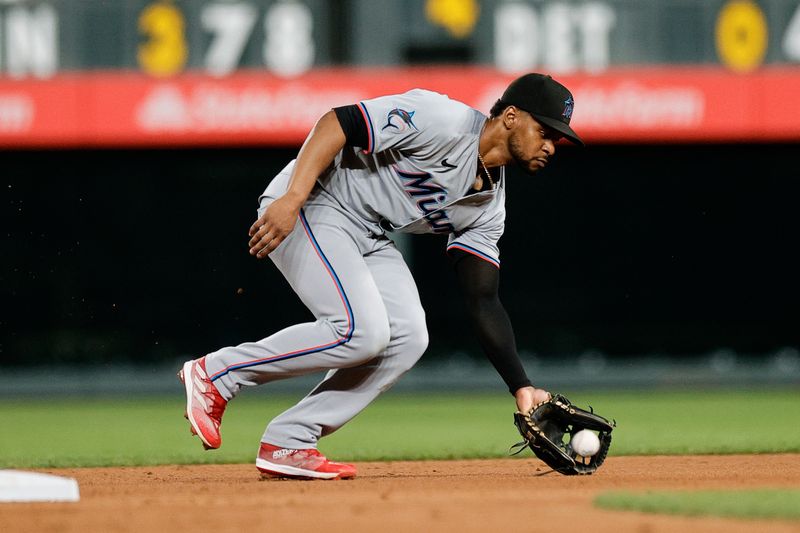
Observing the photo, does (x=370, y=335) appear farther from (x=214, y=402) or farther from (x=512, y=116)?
(x=512, y=116)

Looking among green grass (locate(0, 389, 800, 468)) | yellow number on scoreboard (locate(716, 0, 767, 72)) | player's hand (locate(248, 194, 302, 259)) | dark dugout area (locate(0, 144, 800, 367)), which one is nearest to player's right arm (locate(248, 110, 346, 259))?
player's hand (locate(248, 194, 302, 259))

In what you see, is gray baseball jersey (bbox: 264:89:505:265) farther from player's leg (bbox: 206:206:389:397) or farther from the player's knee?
the player's knee

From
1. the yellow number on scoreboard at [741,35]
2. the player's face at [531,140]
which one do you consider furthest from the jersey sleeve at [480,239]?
the yellow number on scoreboard at [741,35]

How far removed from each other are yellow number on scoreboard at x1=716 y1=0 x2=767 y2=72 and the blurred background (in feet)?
0.05

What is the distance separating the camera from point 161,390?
11062mm

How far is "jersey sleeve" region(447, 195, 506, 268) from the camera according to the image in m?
4.27

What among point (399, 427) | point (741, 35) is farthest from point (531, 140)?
point (741, 35)

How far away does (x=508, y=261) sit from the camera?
12.2m

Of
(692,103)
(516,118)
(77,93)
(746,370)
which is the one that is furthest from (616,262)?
(516,118)

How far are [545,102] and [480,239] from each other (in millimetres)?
528

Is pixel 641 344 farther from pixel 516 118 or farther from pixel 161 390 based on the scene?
pixel 516 118

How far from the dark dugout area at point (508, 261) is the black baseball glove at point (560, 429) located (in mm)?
7750

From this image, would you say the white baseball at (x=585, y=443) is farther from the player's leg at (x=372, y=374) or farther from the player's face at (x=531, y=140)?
the player's face at (x=531, y=140)

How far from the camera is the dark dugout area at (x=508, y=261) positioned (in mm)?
11898
